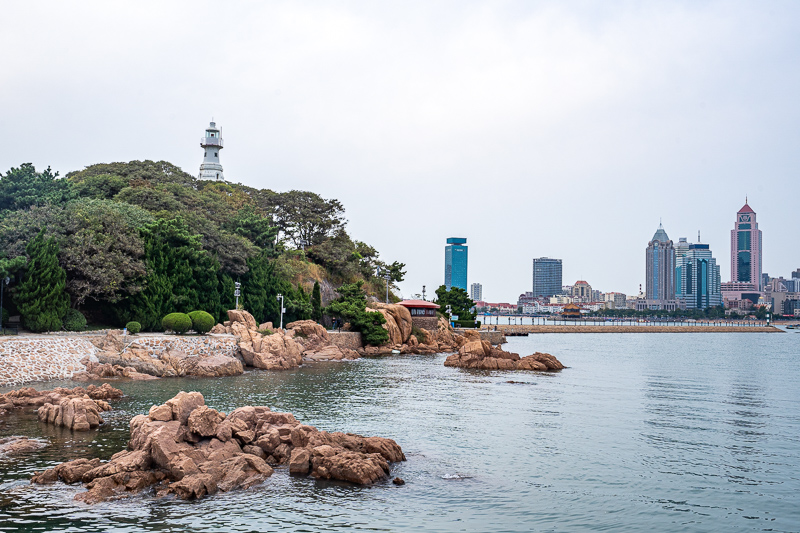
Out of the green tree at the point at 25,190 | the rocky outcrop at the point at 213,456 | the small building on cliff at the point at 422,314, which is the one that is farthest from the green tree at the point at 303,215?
the rocky outcrop at the point at 213,456

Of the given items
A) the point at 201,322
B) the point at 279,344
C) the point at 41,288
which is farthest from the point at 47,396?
the point at 279,344

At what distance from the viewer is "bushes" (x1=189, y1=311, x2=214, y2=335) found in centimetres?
3809

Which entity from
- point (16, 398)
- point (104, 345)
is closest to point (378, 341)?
point (104, 345)

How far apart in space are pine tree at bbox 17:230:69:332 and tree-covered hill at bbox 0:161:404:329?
0.40 m

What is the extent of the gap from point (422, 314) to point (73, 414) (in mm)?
46368

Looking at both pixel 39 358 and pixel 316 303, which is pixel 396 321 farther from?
pixel 39 358

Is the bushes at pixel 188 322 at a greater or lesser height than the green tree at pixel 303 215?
lesser

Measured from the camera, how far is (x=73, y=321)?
35594 mm

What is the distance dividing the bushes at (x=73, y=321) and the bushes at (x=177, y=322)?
4.53m

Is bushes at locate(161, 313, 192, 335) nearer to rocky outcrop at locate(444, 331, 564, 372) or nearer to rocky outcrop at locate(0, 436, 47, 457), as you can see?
rocky outcrop at locate(444, 331, 564, 372)

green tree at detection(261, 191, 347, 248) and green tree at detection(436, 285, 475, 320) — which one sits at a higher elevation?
green tree at detection(261, 191, 347, 248)

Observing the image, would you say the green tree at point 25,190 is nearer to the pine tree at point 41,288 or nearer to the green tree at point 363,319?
the pine tree at point 41,288

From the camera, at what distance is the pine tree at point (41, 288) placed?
3322 cm

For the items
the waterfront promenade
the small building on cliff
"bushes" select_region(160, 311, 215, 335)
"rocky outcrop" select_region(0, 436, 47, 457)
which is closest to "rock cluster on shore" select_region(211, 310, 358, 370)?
"bushes" select_region(160, 311, 215, 335)
